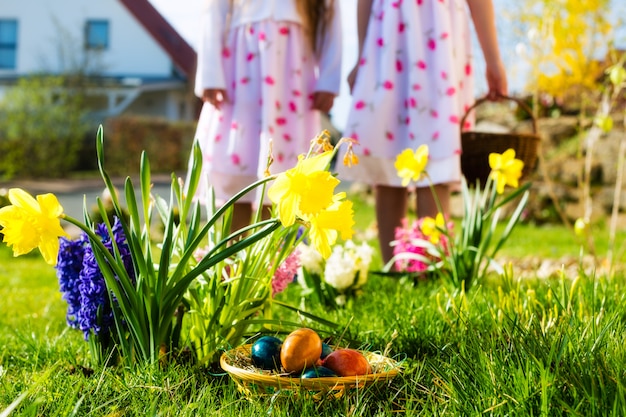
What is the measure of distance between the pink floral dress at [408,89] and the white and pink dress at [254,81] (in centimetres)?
20

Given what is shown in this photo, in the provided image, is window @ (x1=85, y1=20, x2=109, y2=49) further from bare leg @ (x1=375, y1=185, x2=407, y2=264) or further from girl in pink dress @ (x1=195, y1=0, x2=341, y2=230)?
bare leg @ (x1=375, y1=185, x2=407, y2=264)

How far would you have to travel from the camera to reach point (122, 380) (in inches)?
58.8

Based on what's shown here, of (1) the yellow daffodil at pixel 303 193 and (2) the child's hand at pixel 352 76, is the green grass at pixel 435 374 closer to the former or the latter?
(1) the yellow daffodil at pixel 303 193

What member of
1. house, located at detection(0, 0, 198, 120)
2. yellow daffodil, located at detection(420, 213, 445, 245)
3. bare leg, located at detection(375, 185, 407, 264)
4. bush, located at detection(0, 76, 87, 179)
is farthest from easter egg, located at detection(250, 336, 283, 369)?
house, located at detection(0, 0, 198, 120)

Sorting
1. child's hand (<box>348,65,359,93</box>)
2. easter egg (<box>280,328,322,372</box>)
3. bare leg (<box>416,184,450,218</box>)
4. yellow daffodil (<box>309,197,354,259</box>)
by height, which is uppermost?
child's hand (<box>348,65,359,93</box>)

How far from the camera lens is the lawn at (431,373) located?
48.4 inches

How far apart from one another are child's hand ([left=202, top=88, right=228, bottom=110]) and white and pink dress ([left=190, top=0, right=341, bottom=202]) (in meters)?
0.02

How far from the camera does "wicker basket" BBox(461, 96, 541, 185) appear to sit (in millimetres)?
2977

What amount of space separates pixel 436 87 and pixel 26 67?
20.0m

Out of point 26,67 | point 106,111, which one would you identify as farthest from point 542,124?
point 26,67

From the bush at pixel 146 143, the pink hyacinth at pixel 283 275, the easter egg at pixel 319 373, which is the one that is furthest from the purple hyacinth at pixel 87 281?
the bush at pixel 146 143

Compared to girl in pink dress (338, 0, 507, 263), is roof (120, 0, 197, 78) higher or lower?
higher

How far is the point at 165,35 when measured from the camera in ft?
68.9

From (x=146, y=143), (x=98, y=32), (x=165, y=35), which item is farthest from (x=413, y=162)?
(x=165, y=35)
